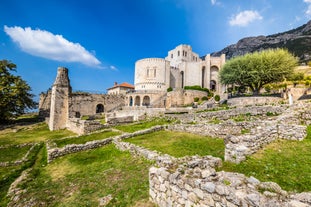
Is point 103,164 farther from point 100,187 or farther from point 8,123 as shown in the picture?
point 8,123

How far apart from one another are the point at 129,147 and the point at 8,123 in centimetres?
3276

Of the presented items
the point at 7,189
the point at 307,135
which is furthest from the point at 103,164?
the point at 307,135

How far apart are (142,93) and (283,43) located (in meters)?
153

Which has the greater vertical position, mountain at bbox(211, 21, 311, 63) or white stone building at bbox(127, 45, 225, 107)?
mountain at bbox(211, 21, 311, 63)

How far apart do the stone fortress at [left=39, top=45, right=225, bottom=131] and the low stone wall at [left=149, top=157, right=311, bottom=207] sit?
802 inches

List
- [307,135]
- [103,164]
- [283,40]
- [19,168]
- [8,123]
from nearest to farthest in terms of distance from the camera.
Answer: [307,135]
[103,164]
[19,168]
[8,123]
[283,40]

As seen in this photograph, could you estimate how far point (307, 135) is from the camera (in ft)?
27.3

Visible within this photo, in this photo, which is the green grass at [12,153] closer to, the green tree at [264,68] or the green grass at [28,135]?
the green grass at [28,135]

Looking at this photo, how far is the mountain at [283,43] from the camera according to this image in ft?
367

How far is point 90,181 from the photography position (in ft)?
23.6

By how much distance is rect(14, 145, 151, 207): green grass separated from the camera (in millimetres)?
5758

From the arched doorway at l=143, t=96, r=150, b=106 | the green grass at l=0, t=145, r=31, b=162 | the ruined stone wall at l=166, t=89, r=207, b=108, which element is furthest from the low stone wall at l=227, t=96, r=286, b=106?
the green grass at l=0, t=145, r=31, b=162

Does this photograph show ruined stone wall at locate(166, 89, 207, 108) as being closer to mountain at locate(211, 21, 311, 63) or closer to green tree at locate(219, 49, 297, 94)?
green tree at locate(219, 49, 297, 94)

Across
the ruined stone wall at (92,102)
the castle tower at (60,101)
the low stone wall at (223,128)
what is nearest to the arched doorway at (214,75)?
the ruined stone wall at (92,102)
